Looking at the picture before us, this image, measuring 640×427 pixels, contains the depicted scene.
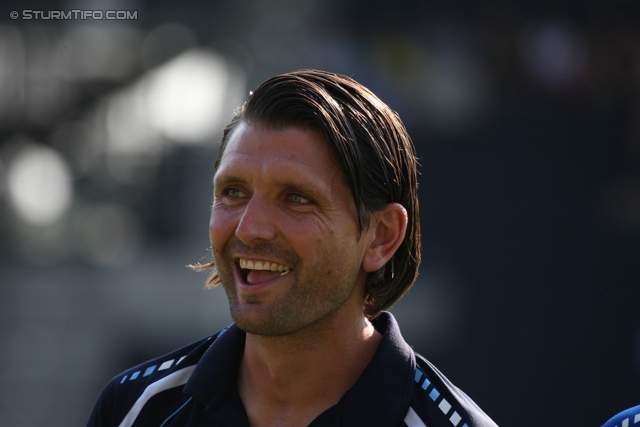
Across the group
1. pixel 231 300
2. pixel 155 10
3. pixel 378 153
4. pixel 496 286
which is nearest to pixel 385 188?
pixel 378 153

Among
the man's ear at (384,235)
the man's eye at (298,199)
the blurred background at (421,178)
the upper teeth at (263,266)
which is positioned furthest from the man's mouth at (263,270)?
the blurred background at (421,178)

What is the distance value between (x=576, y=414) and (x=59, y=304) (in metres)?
3.71

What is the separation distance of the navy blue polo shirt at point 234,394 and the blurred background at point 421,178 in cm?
354

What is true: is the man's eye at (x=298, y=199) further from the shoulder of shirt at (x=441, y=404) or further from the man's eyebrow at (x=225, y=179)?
the shoulder of shirt at (x=441, y=404)

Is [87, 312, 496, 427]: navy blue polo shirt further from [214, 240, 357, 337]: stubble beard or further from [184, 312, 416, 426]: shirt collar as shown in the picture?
[214, 240, 357, 337]: stubble beard

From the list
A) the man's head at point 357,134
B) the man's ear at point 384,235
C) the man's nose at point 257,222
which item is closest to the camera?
the man's nose at point 257,222

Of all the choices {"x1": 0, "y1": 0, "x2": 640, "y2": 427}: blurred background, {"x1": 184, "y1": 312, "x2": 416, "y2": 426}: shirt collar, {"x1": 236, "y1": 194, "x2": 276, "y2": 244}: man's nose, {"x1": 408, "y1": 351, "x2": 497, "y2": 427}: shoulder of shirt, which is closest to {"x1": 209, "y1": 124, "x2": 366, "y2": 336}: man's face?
{"x1": 236, "y1": 194, "x2": 276, "y2": 244}: man's nose

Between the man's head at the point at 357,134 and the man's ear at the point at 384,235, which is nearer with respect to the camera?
the man's head at the point at 357,134

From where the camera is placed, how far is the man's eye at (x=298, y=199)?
88.7 inches

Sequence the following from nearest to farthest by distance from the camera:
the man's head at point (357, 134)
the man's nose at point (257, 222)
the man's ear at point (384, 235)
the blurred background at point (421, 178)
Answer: the man's nose at point (257, 222)
the man's head at point (357, 134)
the man's ear at point (384, 235)
the blurred background at point (421, 178)

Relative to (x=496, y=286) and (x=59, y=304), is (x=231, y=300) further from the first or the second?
(x=59, y=304)

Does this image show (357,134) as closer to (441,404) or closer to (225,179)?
(225,179)

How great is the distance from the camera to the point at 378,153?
A: 238cm


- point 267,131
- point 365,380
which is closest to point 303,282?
point 365,380
